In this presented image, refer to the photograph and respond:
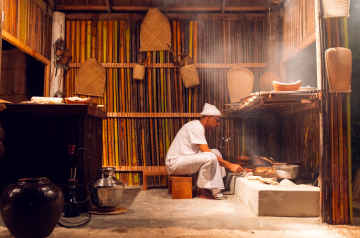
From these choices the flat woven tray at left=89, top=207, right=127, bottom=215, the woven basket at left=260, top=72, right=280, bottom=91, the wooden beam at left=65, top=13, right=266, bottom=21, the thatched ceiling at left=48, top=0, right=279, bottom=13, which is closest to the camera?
the flat woven tray at left=89, top=207, right=127, bottom=215

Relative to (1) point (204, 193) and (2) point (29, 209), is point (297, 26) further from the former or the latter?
(2) point (29, 209)

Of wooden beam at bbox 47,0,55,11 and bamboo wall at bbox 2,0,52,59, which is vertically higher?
wooden beam at bbox 47,0,55,11

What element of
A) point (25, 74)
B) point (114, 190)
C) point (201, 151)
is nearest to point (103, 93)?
point (25, 74)

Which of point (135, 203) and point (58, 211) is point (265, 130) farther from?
point (58, 211)

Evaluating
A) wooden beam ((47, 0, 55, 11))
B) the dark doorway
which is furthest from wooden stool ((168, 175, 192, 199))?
wooden beam ((47, 0, 55, 11))

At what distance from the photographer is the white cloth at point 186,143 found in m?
6.32

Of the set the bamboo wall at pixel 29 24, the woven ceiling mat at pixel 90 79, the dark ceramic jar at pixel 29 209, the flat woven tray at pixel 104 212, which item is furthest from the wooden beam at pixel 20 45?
the flat woven tray at pixel 104 212

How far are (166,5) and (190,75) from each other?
5.64 feet

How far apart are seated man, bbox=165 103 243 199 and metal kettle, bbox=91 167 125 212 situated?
1.67 meters

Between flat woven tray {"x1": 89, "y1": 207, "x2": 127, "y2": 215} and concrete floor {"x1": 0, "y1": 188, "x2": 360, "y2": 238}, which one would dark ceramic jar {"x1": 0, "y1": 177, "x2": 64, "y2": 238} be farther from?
flat woven tray {"x1": 89, "y1": 207, "x2": 127, "y2": 215}

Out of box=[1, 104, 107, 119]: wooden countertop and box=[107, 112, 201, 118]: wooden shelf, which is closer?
box=[1, 104, 107, 119]: wooden countertop

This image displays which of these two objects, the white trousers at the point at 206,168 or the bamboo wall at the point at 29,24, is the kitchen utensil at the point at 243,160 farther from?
the bamboo wall at the point at 29,24

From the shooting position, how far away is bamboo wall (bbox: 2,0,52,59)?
5.60m

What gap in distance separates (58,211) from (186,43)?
529 centimetres
